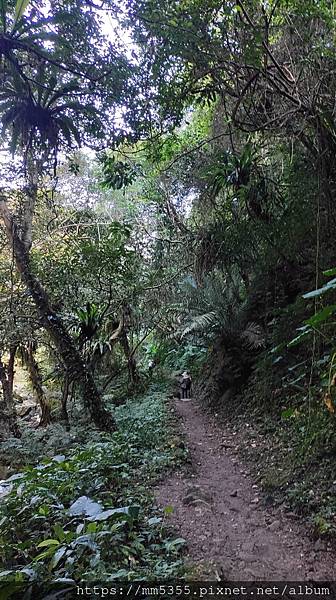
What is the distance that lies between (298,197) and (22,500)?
174 inches

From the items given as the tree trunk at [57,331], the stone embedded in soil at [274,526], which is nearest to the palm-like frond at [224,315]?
the tree trunk at [57,331]

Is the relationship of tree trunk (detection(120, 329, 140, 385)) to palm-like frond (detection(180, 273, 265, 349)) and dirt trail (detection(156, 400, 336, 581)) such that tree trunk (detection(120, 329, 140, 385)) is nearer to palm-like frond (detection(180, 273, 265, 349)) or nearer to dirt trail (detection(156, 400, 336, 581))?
palm-like frond (detection(180, 273, 265, 349))

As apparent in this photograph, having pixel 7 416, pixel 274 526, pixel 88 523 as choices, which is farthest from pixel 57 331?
pixel 274 526

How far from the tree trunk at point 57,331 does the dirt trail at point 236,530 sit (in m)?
1.81

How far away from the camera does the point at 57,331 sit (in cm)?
527

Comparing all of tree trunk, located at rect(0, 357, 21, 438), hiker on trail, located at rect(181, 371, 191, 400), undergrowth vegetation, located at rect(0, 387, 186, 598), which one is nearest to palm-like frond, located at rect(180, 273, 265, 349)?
hiker on trail, located at rect(181, 371, 191, 400)

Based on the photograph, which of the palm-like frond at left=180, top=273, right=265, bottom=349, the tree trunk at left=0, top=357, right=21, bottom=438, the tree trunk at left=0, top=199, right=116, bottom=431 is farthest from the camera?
the tree trunk at left=0, top=357, right=21, bottom=438

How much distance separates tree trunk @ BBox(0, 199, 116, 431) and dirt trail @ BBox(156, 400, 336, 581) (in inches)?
71.4

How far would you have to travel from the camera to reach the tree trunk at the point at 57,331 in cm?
521

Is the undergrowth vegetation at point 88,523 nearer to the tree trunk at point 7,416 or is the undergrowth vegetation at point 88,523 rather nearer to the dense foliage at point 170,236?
the dense foliage at point 170,236

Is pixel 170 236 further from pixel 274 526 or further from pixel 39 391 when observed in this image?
pixel 274 526

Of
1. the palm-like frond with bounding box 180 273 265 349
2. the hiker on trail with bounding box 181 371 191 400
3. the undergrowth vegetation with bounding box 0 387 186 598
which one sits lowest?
the hiker on trail with bounding box 181 371 191 400

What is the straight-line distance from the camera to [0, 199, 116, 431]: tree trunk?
17.1 ft

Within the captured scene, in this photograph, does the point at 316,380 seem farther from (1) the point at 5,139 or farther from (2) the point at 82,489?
(1) the point at 5,139
